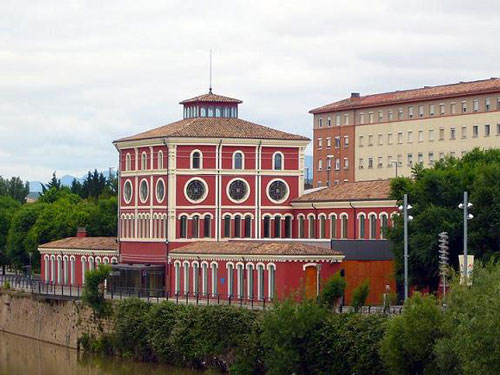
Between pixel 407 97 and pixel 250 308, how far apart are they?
259 feet

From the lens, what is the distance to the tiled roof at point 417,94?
14525 cm

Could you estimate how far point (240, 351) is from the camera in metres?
75.1

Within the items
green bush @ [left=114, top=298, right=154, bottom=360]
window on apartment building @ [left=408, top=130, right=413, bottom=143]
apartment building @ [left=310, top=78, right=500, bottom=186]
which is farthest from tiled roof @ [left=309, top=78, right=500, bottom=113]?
green bush @ [left=114, top=298, right=154, bottom=360]

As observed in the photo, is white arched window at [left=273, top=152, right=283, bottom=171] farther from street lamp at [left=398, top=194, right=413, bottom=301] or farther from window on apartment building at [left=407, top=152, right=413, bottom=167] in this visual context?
window on apartment building at [left=407, top=152, right=413, bottom=167]

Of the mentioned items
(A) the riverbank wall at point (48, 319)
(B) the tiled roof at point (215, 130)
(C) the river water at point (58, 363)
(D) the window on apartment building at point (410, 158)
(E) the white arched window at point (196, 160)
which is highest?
(D) the window on apartment building at point (410, 158)

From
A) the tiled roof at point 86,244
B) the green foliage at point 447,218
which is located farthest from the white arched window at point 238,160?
the green foliage at point 447,218

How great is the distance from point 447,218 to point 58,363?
2330 cm

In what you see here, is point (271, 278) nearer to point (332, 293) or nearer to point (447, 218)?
point (447, 218)

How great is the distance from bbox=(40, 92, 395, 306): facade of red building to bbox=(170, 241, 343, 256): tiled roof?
277 millimetres

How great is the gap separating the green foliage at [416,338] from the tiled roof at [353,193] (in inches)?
1310

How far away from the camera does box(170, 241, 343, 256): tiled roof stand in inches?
3460

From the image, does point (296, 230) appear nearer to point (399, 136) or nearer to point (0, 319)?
point (0, 319)

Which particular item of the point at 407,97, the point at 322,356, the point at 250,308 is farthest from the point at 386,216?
the point at 407,97

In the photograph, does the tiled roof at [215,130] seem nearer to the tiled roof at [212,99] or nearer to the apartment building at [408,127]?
the tiled roof at [212,99]
